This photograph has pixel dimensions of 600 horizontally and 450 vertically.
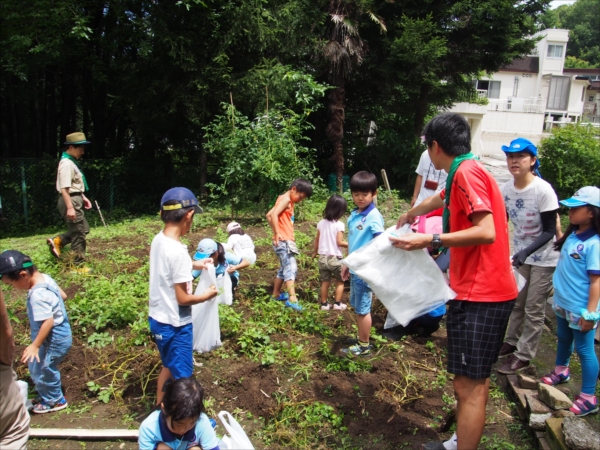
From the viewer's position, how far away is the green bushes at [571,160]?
12.5 metres

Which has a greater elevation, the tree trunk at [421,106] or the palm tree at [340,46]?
the palm tree at [340,46]

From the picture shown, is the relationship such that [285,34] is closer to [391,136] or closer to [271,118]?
[271,118]

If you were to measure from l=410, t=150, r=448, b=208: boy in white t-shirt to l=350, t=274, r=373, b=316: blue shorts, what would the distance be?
128 centimetres

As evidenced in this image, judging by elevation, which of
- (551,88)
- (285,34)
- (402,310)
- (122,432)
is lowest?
(122,432)

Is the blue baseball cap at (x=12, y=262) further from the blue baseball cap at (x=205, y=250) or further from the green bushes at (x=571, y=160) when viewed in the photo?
the green bushes at (x=571, y=160)

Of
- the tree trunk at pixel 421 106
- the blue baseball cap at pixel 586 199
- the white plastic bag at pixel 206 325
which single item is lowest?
the white plastic bag at pixel 206 325

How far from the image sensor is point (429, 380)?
3828mm

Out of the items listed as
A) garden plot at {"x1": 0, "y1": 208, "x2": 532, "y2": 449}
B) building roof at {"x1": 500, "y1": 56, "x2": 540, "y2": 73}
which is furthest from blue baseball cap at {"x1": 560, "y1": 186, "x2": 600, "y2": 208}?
building roof at {"x1": 500, "y1": 56, "x2": 540, "y2": 73}

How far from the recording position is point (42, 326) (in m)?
3.39

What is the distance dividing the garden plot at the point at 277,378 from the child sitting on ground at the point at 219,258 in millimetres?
381

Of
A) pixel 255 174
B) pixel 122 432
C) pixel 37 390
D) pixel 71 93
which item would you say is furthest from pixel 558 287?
pixel 71 93

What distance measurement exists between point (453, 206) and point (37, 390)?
3.27 m

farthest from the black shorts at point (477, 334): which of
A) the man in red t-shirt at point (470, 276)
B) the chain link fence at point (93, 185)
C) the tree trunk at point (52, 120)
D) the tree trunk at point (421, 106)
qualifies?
the tree trunk at point (52, 120)

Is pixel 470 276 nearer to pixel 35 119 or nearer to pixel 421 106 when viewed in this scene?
pixel 421 106
